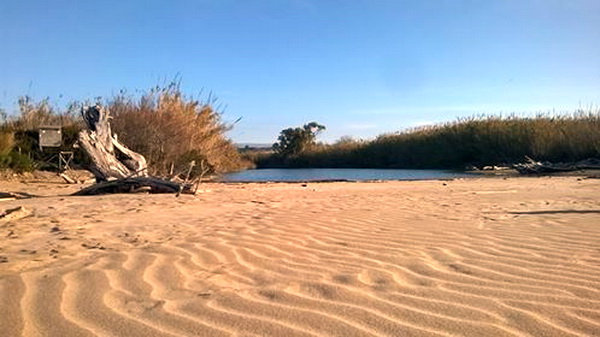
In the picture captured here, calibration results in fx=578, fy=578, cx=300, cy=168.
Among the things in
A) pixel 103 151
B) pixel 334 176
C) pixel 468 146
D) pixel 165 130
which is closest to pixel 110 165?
pixel 103 151

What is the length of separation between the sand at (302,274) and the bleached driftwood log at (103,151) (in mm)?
4282

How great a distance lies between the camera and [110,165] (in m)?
11.6

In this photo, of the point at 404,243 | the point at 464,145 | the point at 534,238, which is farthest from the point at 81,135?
the point at 464,145

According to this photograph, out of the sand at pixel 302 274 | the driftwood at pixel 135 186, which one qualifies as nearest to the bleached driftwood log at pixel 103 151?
the driftwood at pixel 135 186

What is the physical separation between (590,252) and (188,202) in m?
6.02

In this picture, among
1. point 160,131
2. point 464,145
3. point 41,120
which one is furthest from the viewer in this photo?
point 464,145

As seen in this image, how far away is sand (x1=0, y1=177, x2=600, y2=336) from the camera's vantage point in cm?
284

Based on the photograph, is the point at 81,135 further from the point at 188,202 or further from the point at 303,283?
the point at 303,283

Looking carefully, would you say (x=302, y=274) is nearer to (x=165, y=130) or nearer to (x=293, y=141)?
(x=165, y=130)

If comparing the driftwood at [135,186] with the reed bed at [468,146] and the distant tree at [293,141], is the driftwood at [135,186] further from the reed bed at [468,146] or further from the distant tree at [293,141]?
the distant tree at [293,141]

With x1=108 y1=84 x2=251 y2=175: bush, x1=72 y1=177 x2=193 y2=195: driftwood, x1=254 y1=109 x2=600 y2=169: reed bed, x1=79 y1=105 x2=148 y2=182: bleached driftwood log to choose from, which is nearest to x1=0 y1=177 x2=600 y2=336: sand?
x1=72 y1=177 x2=193 y2=195: driftwood

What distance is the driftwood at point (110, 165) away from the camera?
10.6 m

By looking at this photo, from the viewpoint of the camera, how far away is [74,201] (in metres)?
9.05

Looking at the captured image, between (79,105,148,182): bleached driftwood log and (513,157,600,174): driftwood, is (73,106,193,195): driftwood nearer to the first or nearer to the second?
(79,105,148,182): bleached driftwood log
